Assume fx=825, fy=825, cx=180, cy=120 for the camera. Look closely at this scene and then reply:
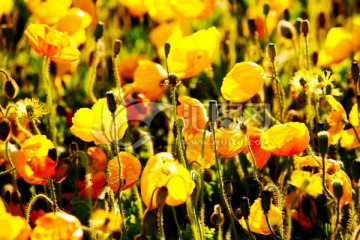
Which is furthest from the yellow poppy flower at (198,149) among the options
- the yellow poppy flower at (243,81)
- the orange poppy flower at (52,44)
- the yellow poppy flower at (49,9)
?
the yellow poppy flower at (49,9)

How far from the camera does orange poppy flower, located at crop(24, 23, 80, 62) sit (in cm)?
229

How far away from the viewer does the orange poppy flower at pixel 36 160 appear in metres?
2.06

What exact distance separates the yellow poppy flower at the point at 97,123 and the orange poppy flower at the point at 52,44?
0.19 m

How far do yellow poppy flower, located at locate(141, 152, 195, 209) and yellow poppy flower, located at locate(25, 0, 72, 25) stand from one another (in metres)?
1.13

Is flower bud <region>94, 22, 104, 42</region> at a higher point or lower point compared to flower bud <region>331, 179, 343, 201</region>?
higher

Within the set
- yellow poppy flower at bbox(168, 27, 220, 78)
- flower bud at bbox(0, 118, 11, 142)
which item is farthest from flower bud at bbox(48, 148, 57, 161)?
yellow poppy flower at bbox(168, 27, 220, 78)

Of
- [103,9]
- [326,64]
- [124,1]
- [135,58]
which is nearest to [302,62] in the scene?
[326,64]

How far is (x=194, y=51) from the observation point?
97.9 inches

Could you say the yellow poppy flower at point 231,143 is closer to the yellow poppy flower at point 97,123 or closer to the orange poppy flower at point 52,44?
the yellow poppy flower at point 97,123

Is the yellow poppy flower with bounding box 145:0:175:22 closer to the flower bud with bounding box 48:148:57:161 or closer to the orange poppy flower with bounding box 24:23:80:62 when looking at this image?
the orange poppy flower with bounding box 24:23:80:62

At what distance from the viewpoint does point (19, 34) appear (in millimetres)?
3967

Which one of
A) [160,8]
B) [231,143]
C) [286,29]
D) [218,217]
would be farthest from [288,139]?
[160,8]

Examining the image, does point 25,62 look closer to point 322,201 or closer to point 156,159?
point 156,159

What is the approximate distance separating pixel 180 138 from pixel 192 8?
36.3 inches
